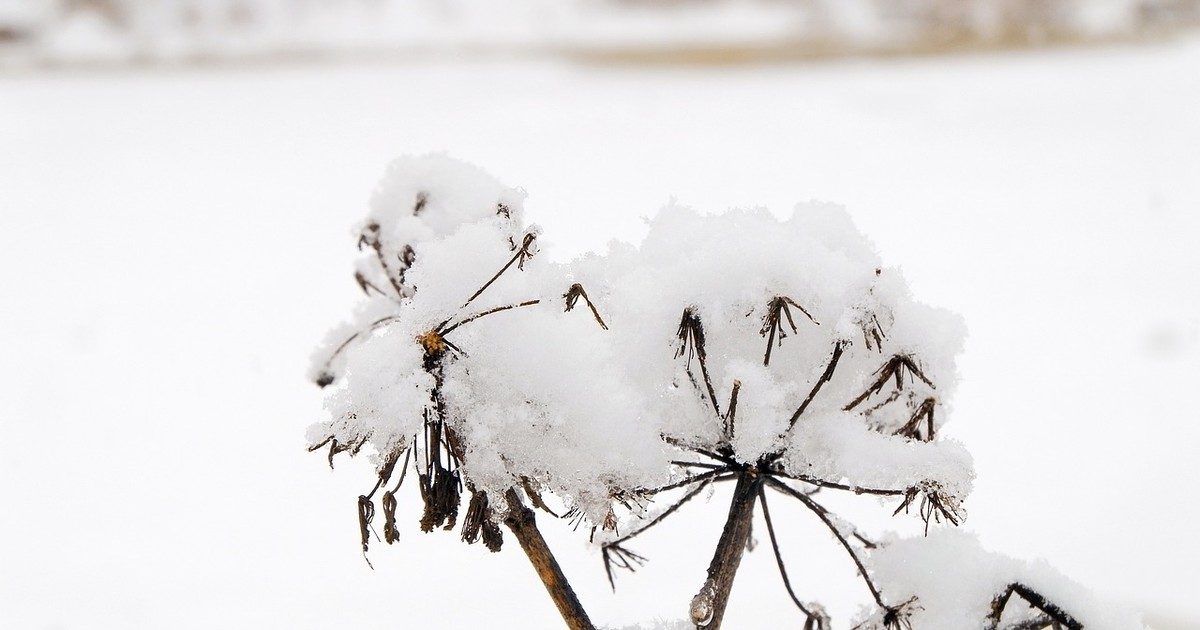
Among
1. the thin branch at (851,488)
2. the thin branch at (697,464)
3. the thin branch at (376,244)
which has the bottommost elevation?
the thin branch at (851,488)

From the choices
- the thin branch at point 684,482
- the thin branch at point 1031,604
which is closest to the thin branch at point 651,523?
the thin branch at point 684,482

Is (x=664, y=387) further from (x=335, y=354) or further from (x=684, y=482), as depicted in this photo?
(x=335, y=354)

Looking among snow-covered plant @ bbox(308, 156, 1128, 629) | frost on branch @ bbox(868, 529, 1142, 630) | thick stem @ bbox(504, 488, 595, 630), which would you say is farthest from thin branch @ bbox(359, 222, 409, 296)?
frost on branch @ bbox(868, 529, 1142, 630)

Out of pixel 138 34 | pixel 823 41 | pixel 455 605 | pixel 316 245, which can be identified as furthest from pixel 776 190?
pixel 138 34

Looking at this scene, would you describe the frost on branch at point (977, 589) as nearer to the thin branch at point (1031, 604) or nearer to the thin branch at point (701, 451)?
the thin branch at point (1031, 604)

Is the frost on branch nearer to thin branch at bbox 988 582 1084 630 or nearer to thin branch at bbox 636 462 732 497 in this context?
thin branch at bbox 988 582 1084 630

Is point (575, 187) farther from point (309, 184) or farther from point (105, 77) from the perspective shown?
point (105, 77)

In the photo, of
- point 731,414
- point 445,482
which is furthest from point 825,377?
point 445,482

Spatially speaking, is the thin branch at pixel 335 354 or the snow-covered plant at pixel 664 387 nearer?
the snow-covered plant at pixel 664 387
